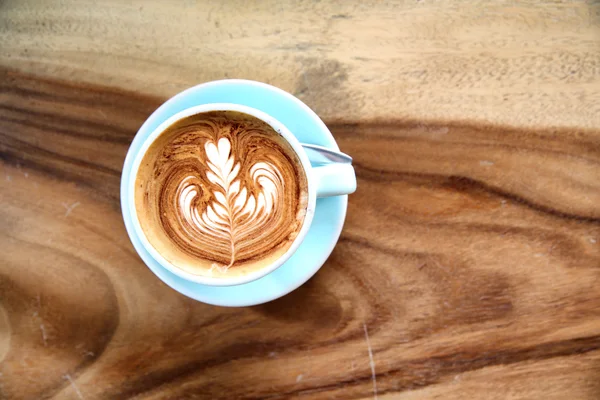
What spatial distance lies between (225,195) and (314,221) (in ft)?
0.62

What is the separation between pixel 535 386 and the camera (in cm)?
100

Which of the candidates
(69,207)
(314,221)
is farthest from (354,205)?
(69,207)

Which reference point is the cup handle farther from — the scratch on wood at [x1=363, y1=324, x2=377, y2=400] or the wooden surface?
the scratch on wood at [x1=363, y1=324, x2=377, y2=400]

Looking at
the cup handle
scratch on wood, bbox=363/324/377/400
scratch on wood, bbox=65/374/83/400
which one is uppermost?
the cup handle

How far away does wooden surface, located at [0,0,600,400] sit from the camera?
3.19ft

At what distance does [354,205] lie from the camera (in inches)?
38.3

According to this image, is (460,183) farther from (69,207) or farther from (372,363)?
(69,207)

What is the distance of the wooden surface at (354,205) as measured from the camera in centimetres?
97

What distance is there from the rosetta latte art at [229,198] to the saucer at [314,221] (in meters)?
0.12

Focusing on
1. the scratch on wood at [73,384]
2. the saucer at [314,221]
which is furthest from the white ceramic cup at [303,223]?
the scratch on wood at [73,384]

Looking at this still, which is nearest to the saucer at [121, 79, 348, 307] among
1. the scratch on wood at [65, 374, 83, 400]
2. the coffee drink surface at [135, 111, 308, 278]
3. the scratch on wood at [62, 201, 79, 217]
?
the coffee drink surface at [135, 111, 308, 278]

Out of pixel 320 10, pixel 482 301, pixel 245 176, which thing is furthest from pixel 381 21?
pixel 482 301

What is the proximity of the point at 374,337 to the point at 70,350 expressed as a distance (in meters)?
0.64

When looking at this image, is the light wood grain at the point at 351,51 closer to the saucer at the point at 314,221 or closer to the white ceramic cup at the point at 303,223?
the saucer at the point at 314,221
